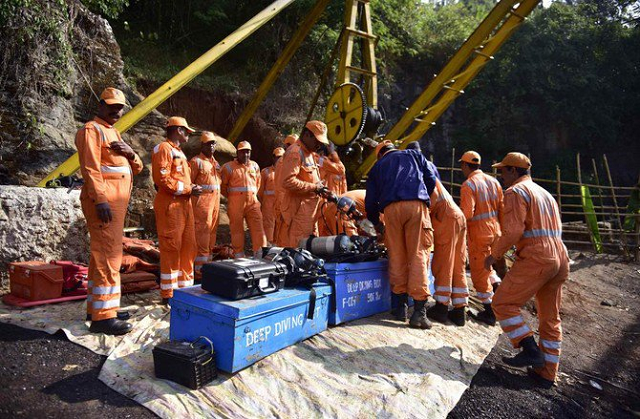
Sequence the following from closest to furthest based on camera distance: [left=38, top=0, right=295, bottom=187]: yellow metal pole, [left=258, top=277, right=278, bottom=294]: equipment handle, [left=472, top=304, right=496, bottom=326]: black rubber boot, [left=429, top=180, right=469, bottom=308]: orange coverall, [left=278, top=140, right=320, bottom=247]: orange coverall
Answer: [left=258, top=277, right=278, bottom=294]: equipment handle < [left=429, top=180, right=469, bottom=308]: orange coverall < [left=472, top=304, right=496, bottom=326]: black rubber boot < [left=278, top=140, right=320, bottom=247]: orange coverall < [left=38, top=0, right=295, bottom=187]: yellow metal pole

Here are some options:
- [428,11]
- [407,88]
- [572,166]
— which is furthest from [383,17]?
[572,166]

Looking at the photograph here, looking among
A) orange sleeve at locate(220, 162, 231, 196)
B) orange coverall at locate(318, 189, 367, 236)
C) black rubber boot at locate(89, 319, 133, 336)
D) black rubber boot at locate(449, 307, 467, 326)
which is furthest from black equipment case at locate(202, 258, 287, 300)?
orange sleeve at locate(220, 162, 231, 196)

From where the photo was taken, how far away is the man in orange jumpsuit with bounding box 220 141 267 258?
241 inches

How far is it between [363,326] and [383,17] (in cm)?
1508

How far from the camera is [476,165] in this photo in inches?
202

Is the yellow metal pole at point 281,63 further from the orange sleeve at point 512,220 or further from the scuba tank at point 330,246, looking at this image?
the orange sleeve at point 512,220

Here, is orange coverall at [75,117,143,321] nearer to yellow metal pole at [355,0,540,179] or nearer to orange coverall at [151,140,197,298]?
orange coverall at [151,140,197,298]

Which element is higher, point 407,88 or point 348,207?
point 407,88

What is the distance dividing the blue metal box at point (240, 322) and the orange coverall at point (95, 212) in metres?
0.79

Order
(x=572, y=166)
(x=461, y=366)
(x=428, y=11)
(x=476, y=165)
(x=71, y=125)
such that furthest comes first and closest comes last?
(x=428, y=11)
(x=572, y=166)
(x=71, y=125)
(x=476, y=165)
(x=461, y=366)

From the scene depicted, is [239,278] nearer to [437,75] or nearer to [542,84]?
[437,75]

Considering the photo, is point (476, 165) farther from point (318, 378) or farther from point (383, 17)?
point (383, 17)

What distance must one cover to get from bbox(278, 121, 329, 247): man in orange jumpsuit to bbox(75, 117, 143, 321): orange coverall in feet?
5.93

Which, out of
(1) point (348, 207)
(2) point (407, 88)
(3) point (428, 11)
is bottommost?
(1) point (348, 207)
